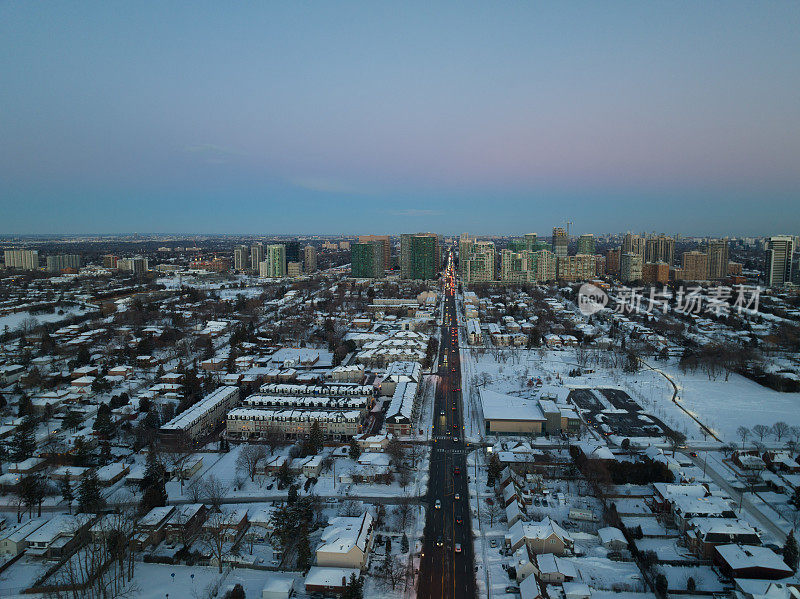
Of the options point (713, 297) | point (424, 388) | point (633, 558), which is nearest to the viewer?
point (633, 558)

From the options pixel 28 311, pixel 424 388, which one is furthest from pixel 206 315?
pixel 424 388

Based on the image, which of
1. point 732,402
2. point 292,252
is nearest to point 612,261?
point 292,252

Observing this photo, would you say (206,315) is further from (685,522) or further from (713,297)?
(713,297)

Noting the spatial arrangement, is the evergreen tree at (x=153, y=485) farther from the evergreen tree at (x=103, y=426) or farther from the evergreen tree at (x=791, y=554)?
the evergreen tree at (x=791, y=554)

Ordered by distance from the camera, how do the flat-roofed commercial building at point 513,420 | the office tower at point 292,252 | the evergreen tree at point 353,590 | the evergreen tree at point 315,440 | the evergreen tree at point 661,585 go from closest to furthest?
the evergreen tree at point 353,590 < the evergreen tree at point 661,585 < the evergreen tree at point 315,440 < the flat-roofed commercial building at point 513,420 < the office tower at point 292,252

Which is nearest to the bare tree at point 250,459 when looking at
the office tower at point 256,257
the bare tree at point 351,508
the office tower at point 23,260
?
the bare tree at point 351,508

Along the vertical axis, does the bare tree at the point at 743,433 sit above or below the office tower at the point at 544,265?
below
